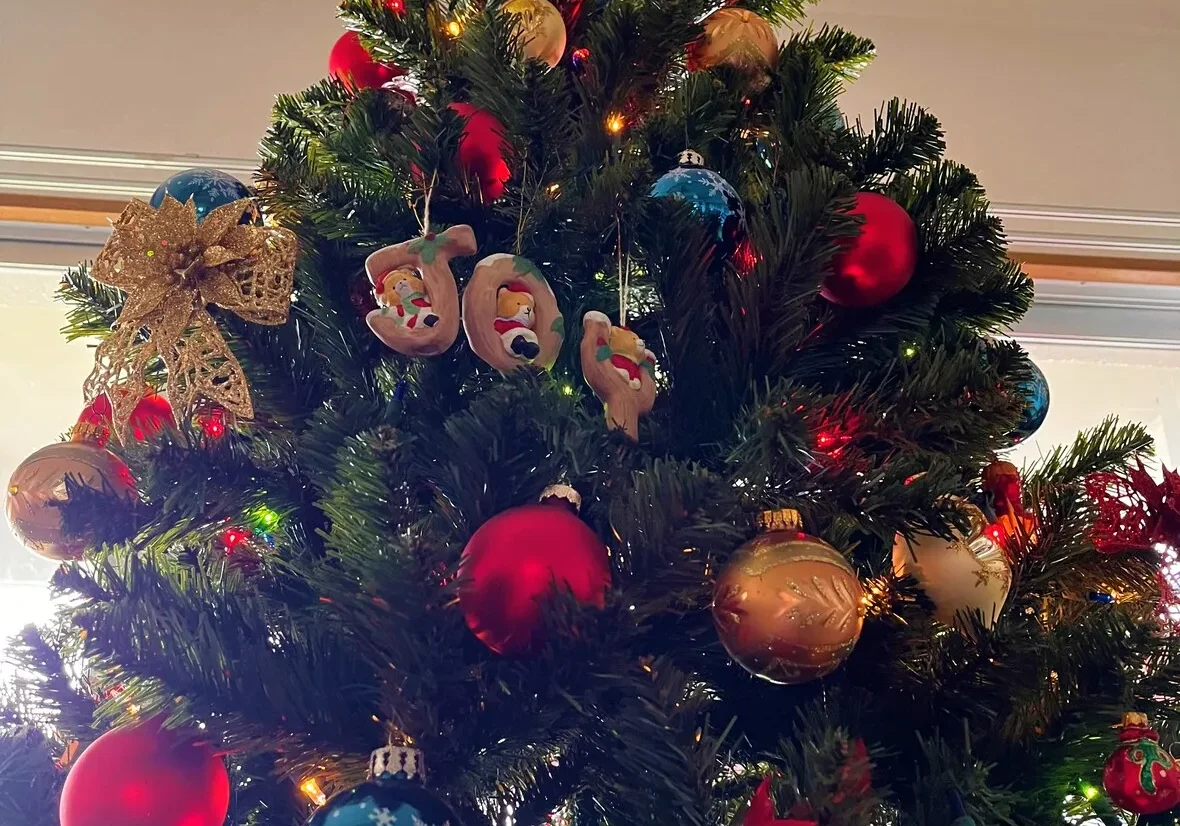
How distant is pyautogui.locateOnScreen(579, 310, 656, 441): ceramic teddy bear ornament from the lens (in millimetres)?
462

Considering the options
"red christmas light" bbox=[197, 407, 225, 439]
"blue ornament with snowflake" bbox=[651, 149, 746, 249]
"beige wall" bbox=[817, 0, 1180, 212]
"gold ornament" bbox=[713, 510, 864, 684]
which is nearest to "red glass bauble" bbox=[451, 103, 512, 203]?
"blue ornament with snowflake" bbox=[651, 149, 746, 249]

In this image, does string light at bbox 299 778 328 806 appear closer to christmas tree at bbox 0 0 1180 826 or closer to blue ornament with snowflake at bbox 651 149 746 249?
christmas tree at bbox 0 0 1180 826

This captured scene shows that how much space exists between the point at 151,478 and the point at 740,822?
13.7 inches

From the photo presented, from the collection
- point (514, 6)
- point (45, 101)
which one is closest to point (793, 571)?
point (514, 6)

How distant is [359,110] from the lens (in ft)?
1.96

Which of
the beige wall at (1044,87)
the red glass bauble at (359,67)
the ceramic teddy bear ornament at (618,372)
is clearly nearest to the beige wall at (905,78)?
the beige wall at (1044,87)

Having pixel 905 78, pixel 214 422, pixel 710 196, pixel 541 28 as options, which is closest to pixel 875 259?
pixel 710 196

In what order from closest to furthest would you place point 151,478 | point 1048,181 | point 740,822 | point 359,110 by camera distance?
point 740,822 < point 151,478 < point 359,110 < point 1048,181

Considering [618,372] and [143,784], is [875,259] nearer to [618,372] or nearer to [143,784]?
[618,372]

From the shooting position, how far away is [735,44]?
71 centimetres

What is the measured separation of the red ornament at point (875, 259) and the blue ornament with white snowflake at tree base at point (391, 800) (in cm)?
35

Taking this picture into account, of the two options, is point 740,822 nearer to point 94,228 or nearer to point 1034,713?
point 1034,713

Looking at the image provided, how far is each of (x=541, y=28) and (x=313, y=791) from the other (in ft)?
1.82

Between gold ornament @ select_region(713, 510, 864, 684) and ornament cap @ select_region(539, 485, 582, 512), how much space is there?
0.09 metres
